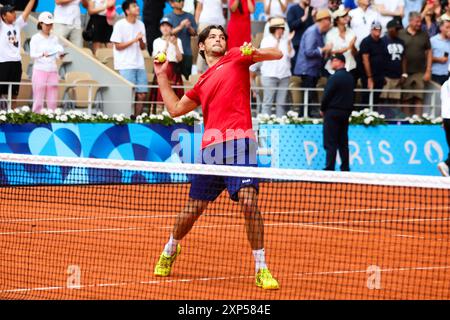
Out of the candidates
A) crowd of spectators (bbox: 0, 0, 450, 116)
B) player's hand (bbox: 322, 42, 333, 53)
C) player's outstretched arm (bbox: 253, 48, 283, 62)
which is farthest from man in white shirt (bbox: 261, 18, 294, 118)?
player's outstretched arm (bbox: 253, 48, 283, 62)

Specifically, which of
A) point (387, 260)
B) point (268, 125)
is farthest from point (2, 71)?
point (387, 260)

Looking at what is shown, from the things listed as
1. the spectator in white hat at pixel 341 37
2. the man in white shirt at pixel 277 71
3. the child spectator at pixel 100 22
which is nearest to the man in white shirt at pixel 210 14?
the man in white shirt at pixel 277 71

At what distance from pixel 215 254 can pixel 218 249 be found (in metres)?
0.35

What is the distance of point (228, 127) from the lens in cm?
835

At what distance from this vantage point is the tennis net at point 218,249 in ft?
26.3

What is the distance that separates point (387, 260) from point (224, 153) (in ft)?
7.85

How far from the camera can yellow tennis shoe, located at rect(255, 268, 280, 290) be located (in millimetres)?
8242

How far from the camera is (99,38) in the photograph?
1956cm

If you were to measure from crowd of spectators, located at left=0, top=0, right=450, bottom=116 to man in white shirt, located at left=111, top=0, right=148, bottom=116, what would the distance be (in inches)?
0.7

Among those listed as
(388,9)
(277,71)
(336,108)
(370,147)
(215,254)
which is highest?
(388,9)

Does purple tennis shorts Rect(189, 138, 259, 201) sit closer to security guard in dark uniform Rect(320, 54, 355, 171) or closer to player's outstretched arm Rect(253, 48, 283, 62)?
player's outstretched arm Rect(253, 48, 283, 62)

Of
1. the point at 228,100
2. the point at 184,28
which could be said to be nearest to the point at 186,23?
the point at 184,28

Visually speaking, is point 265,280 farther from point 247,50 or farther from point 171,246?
point 247,50
